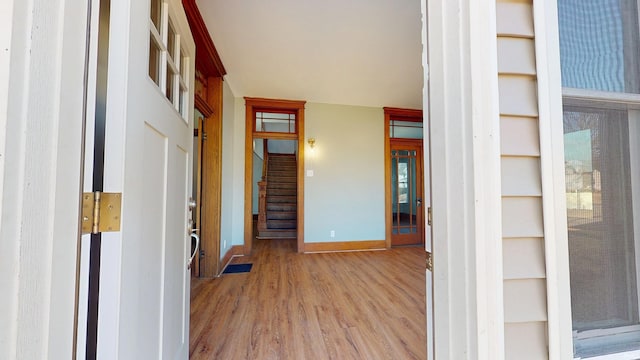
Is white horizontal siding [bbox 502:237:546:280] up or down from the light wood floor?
up

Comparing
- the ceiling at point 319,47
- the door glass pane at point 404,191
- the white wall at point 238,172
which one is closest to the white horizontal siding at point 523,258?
the ceiling at point 319,47

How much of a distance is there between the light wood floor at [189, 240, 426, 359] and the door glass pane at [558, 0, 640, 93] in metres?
1.61

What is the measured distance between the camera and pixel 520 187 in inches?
26.5

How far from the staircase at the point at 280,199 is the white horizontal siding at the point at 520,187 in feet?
15.9

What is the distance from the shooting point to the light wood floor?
163 centimetres

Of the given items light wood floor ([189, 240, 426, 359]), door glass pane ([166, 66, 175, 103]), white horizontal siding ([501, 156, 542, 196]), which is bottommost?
light wood floor ([189, 240, 426, 359])

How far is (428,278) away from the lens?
2.48 ft

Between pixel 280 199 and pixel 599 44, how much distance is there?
5.81 meters

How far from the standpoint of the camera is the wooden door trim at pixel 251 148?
3961 millimetres

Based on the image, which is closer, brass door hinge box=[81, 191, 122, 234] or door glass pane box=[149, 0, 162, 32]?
brass door hinge box=[81, 191, 122, 234]

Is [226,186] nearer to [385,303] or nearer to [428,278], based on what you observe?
[385,303]

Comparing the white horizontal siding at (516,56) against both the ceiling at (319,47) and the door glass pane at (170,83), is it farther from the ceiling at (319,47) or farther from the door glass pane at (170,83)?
the ceiling at (319,47)

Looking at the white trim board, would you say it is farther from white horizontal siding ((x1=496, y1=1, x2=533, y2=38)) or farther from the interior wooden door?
the interior wooden door

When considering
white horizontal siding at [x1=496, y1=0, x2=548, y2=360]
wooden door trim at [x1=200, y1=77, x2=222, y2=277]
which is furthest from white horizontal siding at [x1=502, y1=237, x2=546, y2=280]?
wooden door trim at [x1=200, y1=77, x2=222, y2=277]
